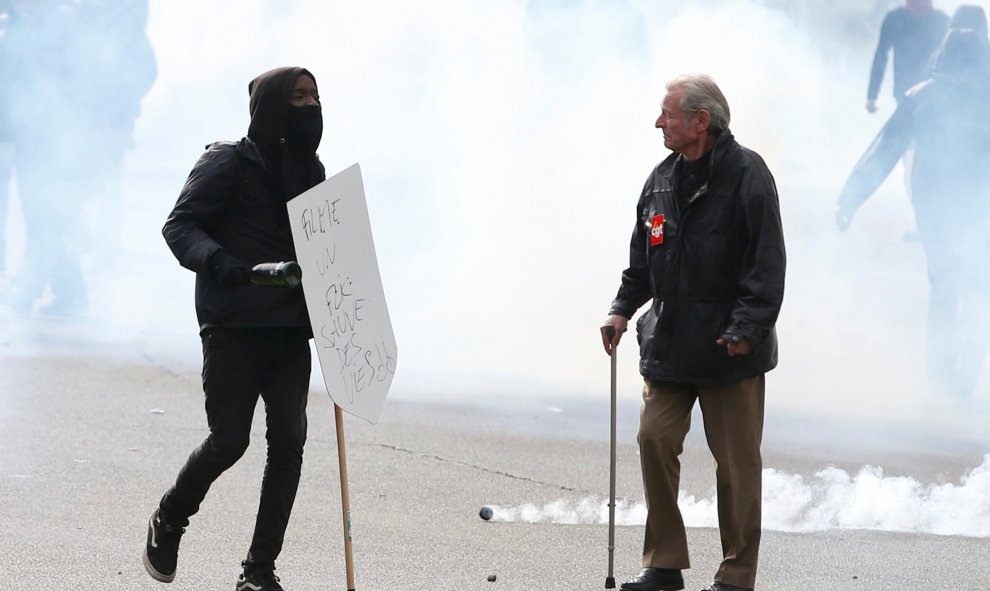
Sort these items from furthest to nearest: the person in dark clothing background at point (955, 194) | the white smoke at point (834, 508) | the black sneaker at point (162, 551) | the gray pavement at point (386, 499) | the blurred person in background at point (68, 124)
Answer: the blurred person in background at point (68, 124) → the person in dark clothing background at point (955, 194) → the white smoke at point (834, 508) → the gray pavement at point (386, 499) → the black sneaker at point (162, 551)

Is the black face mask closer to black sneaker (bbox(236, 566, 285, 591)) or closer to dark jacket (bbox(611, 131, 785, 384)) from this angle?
dark jacket (bbox(611, 131, 785, 384))

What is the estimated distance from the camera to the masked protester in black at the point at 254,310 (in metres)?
4.34

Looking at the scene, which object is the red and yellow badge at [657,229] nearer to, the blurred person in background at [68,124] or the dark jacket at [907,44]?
the dark jacket at [907,44]

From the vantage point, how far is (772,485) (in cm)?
676

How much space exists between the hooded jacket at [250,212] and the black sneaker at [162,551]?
24.9 inches

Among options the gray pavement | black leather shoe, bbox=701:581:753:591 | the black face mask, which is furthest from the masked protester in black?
black leather shoe, bbox=701:581:753:591

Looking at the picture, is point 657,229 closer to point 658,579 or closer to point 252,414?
point 658,579

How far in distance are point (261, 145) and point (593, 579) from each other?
186 centimetres

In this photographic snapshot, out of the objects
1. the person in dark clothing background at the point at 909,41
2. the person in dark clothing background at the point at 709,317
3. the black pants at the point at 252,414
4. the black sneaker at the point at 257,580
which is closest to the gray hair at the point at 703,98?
the person in dark clothing background at the point at 709,317

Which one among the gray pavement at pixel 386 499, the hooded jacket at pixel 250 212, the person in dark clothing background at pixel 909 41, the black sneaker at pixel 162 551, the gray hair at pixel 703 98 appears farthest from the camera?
the person in dark clothing background at pixel 909 41

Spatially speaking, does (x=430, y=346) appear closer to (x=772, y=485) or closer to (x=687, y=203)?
(x=772, y=485)

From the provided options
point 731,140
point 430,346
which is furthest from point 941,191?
point 731,140

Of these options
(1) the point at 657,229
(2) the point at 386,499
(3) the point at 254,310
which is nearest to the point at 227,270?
(3) the point at 254,310

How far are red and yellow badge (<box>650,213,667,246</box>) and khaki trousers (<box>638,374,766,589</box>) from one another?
451 millimetres
